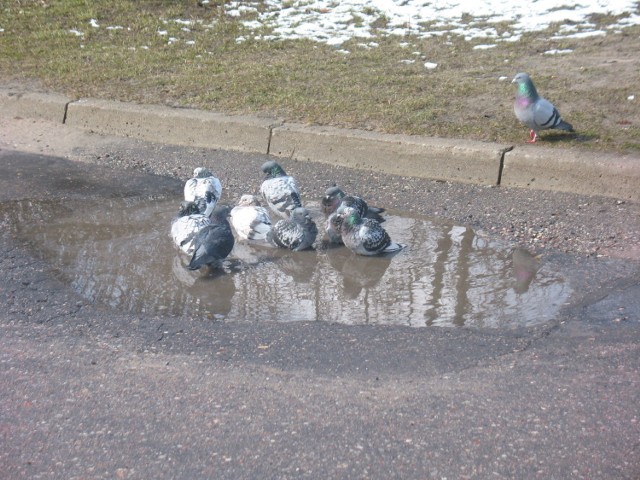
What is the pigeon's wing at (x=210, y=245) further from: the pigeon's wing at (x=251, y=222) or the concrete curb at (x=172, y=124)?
the concrete curb at (x=172, y=124)

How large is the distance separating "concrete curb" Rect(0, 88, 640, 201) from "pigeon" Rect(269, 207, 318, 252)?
5.32 feet

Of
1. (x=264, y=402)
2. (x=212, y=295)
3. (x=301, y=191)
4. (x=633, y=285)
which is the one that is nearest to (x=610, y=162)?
(x=633, y=285)

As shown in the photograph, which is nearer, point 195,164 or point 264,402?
point 264,402

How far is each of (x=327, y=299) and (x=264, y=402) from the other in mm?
1368

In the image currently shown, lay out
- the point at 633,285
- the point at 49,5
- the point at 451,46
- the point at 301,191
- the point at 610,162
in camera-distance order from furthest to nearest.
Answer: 1. the point at 49,5
2. the point at 451,46
3. the point at 301,191
4. the point at 610,162
5. the point at 633,285

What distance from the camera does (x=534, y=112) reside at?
6.98 metres

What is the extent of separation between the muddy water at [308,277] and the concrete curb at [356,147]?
96 centimetres

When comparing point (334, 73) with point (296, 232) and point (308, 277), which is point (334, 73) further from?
point (308, 277)

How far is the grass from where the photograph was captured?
7.73 m

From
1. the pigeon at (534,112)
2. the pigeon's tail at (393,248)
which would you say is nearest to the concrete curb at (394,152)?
the pigeon at (534,112)

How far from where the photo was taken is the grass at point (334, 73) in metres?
7.73

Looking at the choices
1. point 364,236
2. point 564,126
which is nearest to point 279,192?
point 364,236

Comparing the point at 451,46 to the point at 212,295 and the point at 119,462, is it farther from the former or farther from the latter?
the point at 119,462

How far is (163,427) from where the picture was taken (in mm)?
3646
